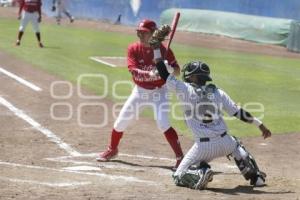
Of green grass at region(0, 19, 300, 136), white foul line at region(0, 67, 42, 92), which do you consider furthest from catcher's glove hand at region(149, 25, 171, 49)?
white foul line at region(0, 67, 42, 92)

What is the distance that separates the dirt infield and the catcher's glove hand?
152 centimetres

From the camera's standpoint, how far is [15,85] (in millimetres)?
14031

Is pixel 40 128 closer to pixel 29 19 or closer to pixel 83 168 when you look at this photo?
pixel 83 168

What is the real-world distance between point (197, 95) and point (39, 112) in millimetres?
5276

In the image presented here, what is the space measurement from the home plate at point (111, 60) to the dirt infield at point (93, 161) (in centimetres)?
646

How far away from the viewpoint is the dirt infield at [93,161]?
6449 mm

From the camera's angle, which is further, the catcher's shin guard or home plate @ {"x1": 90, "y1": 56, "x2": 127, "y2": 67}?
home plate @ {"x1": 90, "y1": 56, "x2": 127, "y2": 67}

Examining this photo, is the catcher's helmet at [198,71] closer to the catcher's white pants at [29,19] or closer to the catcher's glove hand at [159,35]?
the catcher's glove hand at [159,35]

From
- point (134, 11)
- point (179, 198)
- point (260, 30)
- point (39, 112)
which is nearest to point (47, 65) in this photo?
point (39, 112)

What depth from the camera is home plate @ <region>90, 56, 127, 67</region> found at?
1920cm

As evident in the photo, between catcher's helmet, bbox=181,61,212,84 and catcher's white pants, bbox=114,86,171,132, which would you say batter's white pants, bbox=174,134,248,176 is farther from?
catcher's white pants, bbox=114,86,171,132

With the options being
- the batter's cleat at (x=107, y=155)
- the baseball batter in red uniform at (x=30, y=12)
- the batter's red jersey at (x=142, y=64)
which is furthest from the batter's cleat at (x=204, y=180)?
the baseball batter in red uniform at (x=30, y=12)

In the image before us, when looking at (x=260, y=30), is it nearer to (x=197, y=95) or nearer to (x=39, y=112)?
(x=39, y=112)

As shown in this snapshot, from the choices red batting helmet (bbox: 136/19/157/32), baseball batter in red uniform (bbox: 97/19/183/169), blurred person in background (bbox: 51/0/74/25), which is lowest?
blurred person in background (bbox: 51/0/74/25)
